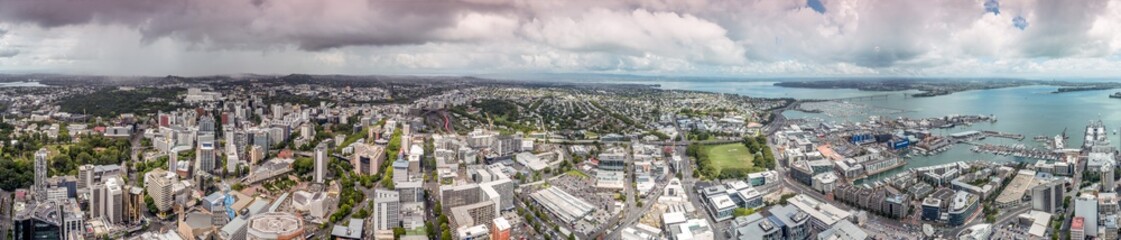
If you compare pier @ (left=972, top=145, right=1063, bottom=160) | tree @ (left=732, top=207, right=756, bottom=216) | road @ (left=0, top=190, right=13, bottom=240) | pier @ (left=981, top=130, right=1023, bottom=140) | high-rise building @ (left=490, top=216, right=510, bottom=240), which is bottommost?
road @ (left=0, top=190, right=13, bottom=240)

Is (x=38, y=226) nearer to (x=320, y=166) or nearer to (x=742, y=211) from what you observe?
(x=320, y=166)

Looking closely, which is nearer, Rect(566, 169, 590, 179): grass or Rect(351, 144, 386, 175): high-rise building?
Rect(566, 169, 590, 179): grass

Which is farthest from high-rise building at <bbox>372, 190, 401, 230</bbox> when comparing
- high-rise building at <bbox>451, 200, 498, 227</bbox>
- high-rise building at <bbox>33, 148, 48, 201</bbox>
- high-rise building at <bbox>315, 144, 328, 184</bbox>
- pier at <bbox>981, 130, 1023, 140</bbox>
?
pier at <bbox>981, 130, 1023, 140</bbox>

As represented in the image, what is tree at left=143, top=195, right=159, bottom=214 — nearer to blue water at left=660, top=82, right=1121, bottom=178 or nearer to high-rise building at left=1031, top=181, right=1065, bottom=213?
blue water at left=660, top=82, right=1121, bottom=178

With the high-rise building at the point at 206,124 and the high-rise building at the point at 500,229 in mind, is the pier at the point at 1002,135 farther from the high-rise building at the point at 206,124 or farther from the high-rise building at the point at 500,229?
the high-rise building at the point at 206,124

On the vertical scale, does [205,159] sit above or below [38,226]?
above

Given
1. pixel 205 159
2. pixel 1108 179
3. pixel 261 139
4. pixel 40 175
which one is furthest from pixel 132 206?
pixel 1108 179
